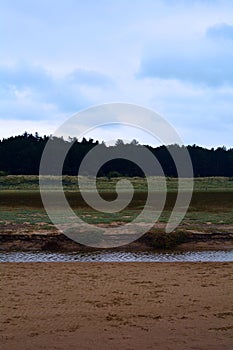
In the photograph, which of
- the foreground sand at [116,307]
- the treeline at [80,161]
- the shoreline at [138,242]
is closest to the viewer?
the foreground sand at [116,307]

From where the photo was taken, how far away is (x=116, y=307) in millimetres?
9109

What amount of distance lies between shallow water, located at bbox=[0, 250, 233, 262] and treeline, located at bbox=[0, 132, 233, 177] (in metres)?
58.0

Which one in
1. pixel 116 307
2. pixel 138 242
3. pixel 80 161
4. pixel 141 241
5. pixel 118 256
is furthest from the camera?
pixel 80 161

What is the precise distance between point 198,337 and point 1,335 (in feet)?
10.3

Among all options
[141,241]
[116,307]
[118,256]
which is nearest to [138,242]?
[141,241]

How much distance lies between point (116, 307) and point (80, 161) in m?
73.2

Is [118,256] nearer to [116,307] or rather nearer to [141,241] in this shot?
[141,241]

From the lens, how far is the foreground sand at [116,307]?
699 cm

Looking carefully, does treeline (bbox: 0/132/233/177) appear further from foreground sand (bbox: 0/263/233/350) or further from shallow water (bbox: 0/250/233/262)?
foreground sand (bbox: 0/263/233/350)

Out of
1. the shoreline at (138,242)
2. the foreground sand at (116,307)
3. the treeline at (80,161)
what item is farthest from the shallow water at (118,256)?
the treeline at (80,161)

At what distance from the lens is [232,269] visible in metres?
13.5

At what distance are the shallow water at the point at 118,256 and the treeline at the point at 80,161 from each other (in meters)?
58.0

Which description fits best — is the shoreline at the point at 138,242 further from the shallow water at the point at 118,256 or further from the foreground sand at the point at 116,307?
the foreground sand at the point at 116,307

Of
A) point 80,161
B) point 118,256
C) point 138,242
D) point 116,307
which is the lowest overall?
point 118,256
